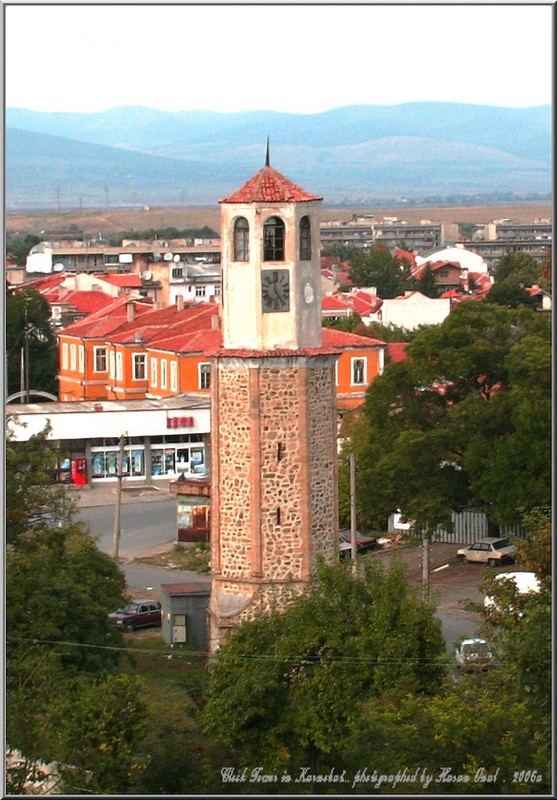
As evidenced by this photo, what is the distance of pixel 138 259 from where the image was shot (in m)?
99.0

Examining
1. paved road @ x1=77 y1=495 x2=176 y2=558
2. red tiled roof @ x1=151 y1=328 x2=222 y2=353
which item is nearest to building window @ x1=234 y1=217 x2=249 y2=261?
paved road @ x1=77 y1=495 x2=176 y2=558

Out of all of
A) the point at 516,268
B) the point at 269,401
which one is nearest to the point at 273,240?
the point at 269,401

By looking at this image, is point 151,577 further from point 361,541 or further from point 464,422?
point 464,422

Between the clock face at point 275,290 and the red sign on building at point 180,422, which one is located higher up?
the clock face at point 275,290

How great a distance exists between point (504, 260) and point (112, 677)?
67.2 metres

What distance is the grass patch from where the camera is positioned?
114 ft

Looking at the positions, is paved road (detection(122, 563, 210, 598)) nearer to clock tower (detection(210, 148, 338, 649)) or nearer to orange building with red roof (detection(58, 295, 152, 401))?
clock tower (detection(210, 148, 338, 649))

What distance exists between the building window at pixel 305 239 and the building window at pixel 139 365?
94.0ft

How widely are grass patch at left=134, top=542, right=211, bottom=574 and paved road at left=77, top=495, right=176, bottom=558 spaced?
1.51ft

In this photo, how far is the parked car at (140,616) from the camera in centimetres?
2892

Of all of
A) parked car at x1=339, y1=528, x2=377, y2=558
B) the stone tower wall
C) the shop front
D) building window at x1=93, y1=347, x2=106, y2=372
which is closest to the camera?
the stone tower wall

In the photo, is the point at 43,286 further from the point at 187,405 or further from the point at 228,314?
the point at 228,314

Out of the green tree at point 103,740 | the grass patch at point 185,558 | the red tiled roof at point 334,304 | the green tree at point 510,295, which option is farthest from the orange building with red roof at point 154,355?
the green tree at point 103,740

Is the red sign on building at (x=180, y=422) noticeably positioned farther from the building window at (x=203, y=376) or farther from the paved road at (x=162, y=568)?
the building window at (x=203, y=376)
